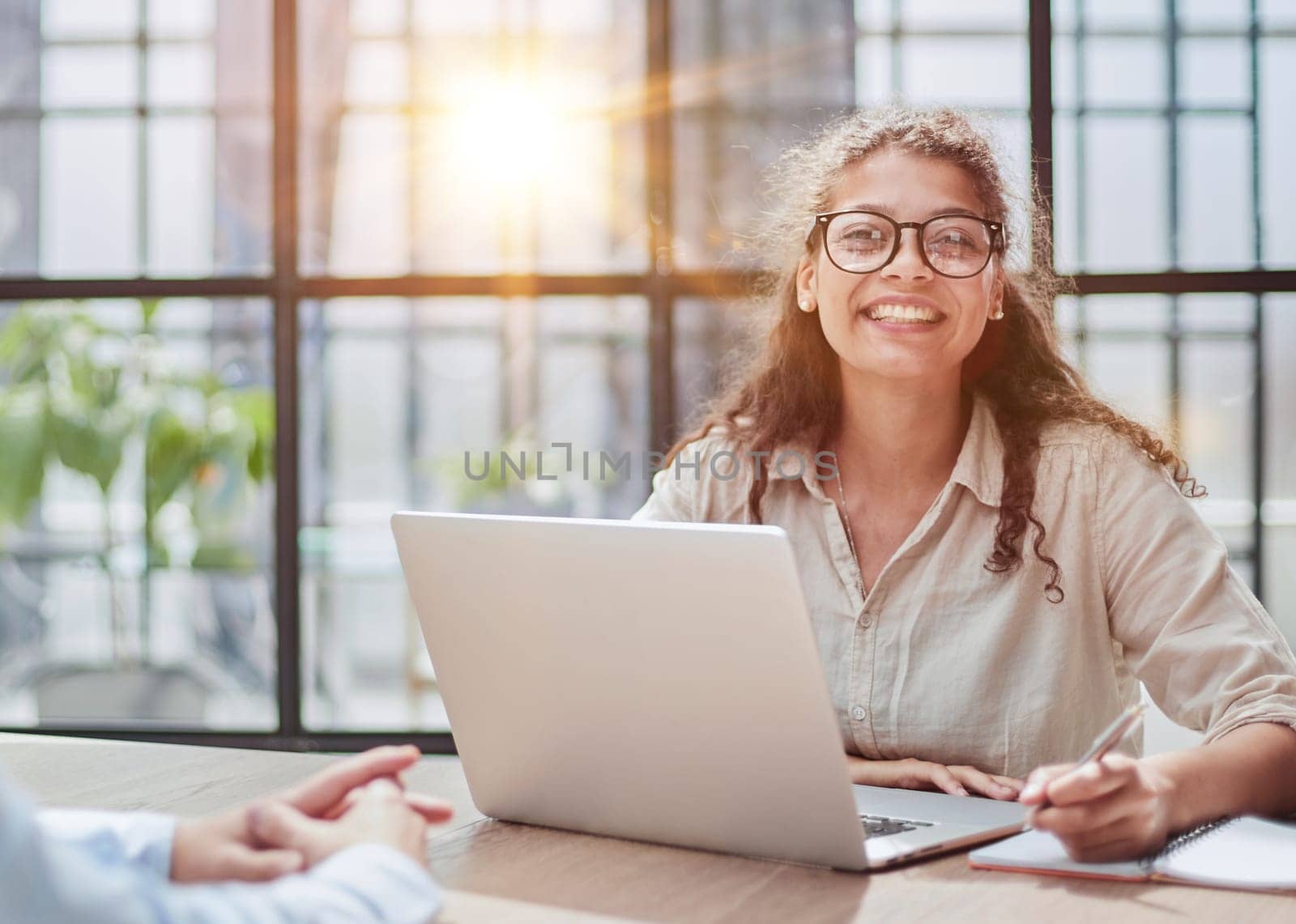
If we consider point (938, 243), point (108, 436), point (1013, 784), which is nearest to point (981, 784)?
point (1013, 784)

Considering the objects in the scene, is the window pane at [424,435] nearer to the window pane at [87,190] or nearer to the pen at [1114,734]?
the window pane at [87,190]

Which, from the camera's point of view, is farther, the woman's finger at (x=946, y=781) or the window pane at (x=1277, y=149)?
the window pane at (x=1277, y=149)

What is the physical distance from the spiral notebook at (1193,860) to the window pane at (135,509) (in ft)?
7.28

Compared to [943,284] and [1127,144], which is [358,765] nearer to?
[943,284]

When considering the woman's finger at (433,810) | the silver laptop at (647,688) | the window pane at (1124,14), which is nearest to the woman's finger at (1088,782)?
the silver laptop at (647,688)

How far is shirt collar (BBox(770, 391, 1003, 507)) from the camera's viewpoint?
1591 millimetres

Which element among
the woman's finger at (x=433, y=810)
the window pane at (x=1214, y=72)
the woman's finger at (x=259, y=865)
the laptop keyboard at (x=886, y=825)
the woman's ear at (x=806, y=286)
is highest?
the window pane at (x=1214, y=72)

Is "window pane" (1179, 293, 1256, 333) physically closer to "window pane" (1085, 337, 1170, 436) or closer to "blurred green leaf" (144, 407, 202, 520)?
"window pane" (1085, 337, 1170, 436)

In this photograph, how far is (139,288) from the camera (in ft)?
8.94

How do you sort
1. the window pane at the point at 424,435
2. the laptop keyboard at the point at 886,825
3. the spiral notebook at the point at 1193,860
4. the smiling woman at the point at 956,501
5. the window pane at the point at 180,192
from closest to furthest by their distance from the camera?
the spiral notebook at the point at 1193,860, the laptop keyboard at the point at 886,825, the smiling woman at the point at 956,501, the window pane at the point at 424,435, the window pane at the point at 180,192

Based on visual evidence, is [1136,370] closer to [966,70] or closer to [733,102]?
[966,70]

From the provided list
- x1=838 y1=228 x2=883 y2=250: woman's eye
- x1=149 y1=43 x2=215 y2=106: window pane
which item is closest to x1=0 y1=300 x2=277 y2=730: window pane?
x1=149 y1=43 x2=215 y2=106: window pane

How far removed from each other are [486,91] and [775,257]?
3.70 ft

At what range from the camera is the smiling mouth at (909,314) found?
5.27ft
